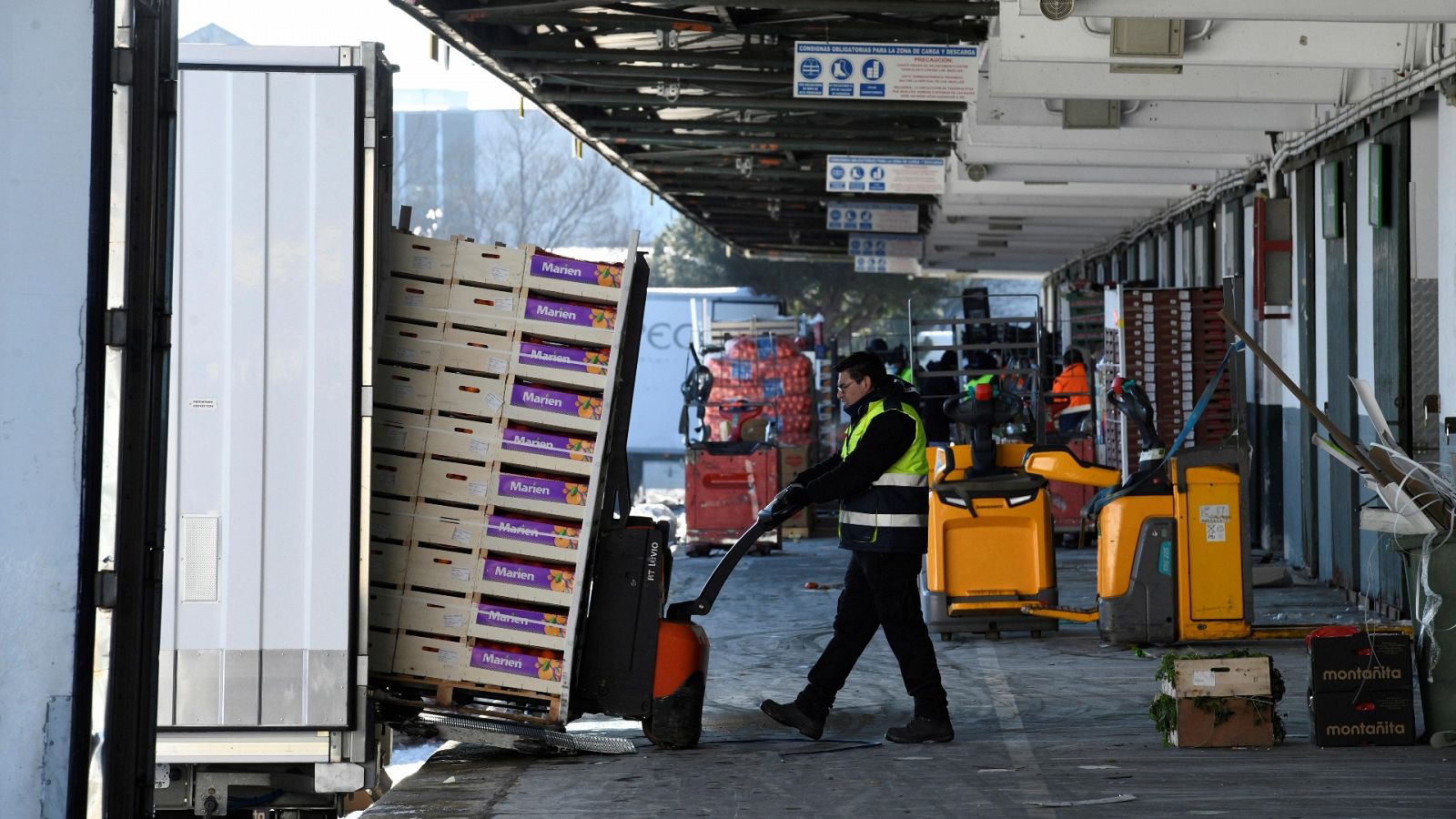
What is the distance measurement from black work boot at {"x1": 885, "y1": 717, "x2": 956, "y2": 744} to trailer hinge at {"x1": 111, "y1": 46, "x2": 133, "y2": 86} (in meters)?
5.40

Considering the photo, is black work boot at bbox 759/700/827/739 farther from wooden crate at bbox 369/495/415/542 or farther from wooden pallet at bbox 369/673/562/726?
wooden crate at bbox 369/495/415/542

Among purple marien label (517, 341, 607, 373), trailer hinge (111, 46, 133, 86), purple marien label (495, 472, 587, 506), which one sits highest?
trailer hinge (111, 46, 133, 86)

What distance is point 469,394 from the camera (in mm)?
7387

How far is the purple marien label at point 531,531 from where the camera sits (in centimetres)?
740

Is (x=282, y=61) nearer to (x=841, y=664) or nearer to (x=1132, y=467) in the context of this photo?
(x=841, y=664)

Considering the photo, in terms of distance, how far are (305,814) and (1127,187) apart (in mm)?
14122

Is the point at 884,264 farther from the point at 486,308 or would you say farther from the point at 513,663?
the point at 513,663

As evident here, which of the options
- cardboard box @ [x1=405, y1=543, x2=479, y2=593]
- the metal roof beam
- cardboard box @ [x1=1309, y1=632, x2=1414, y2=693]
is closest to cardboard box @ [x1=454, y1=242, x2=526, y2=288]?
cardboard box @ [x1=405, y1=543, x2=479, y2=593]

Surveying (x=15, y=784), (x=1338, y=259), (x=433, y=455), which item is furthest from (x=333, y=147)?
(x=1338, y=259)

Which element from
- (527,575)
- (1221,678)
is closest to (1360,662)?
(1221,678)

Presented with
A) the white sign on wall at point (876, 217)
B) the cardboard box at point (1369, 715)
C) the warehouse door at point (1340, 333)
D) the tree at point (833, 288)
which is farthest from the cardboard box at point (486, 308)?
the tree at point (833, 288)

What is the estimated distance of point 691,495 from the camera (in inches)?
757

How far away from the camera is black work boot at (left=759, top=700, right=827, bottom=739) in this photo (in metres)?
8.25

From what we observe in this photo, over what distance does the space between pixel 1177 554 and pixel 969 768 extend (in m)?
3.82
